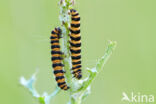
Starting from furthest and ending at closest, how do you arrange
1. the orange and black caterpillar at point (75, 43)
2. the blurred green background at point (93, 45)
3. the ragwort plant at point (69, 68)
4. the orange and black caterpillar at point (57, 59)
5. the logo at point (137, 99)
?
1. the blurred green background at point (93, 45)
2. the logo at point (137, 99)
3. the orange and black caterpillar at point (57, 59)
4. the orange and black caterpillar at point (75, 43)
5. the ragwort plant at point (69, 68)

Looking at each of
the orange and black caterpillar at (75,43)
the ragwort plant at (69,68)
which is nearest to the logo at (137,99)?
the orange and black caterpillar at (75,43)

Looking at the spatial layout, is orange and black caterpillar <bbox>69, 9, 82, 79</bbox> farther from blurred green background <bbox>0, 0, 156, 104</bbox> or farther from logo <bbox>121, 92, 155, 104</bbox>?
blurred green background <bbox>0, 0, 156, 104</bbox>

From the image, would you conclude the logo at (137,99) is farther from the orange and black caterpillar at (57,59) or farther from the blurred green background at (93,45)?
the blurred green background at (93,45)

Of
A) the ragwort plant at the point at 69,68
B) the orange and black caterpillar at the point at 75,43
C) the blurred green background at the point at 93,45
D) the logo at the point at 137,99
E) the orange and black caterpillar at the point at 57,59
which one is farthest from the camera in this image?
the blurred green background at the point at 93,45

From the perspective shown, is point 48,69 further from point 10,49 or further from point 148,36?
point 148,36

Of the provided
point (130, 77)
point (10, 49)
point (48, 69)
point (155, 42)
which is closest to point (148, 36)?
point (155, 42)

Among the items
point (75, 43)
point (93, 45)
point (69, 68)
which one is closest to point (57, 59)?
point (75, 43)

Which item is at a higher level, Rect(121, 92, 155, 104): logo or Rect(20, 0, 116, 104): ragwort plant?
Rect(20, 0, 116, 104): ragwort plant

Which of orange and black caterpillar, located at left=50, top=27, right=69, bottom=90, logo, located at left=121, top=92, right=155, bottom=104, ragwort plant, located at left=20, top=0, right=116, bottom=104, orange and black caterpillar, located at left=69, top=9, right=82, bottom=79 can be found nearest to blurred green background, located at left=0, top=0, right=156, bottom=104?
logo, located at left=121, top=92, right=155, bottom=104

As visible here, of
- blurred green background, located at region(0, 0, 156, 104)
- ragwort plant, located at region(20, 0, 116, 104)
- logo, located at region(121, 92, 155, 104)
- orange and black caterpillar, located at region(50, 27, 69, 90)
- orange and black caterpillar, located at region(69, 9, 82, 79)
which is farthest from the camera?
blurred green background, located at region(0, 0, 156, 104)
